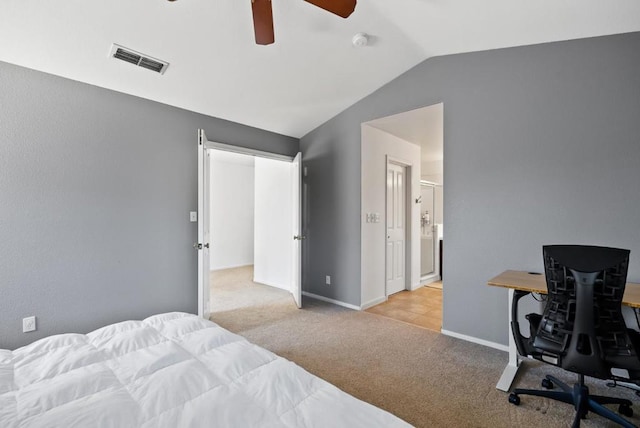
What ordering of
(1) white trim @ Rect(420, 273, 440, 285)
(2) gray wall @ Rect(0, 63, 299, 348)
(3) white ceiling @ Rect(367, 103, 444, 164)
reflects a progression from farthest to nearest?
(1) white trim @ Rect(420, 273, 440, 285)
(3) white ceiling @ Rect(367, 103, 444, 164)
(2) gray wall @ Rect(0, 63, 299, 348)

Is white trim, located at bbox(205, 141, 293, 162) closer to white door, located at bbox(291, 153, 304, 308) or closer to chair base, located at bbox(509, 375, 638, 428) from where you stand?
white door, located at bbox(291, 153, 304, 308)

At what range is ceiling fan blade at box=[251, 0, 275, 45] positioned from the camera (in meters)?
1.70

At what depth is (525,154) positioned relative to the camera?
281 cm

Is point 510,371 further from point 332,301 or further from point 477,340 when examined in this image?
point 332,301

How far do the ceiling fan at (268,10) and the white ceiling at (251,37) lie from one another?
1.91 feet

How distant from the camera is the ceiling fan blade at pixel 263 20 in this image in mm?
1699

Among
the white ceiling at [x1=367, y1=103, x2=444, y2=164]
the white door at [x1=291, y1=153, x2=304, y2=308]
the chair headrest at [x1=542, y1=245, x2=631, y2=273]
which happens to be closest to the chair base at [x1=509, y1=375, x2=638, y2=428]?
the chair headrest at [x1=542, y1=245, x2=631, y2=273]

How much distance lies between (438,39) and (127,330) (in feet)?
11.3

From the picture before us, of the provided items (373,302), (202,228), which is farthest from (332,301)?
(202,228)

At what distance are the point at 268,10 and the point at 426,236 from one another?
4901 millimetres

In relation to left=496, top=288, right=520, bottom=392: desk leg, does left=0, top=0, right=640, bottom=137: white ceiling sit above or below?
above

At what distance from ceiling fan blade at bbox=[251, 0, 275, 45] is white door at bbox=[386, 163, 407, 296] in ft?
9.85

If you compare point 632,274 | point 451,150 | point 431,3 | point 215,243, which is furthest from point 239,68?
point 215,243

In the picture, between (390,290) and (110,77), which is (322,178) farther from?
(110,77)
